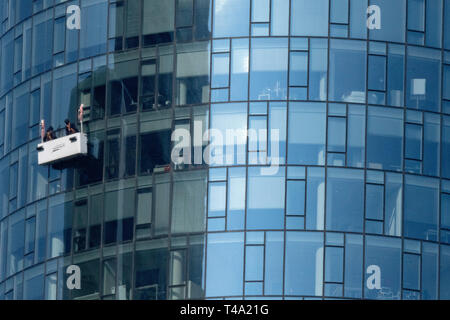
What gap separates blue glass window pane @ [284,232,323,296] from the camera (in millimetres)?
122688

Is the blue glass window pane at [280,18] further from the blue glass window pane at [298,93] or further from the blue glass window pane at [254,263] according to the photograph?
the blue glass window pane at [254,263]

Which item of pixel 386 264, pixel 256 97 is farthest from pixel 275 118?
pixel 386 264

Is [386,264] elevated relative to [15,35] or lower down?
lower down

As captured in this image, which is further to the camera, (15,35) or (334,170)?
(15,35)

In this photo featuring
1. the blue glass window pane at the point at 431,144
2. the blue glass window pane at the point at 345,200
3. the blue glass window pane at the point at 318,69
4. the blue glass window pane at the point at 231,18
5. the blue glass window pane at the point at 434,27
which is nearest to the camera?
the blue glass window pane at the point at 345,200

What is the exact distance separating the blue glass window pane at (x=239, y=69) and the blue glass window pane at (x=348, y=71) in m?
4.28

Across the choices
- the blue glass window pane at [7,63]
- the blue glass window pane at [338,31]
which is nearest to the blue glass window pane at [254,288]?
the blue glass window pane at [338,31]

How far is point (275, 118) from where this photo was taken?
125 metres

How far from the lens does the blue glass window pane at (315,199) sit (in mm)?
123625

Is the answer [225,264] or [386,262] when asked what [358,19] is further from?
[225,264]

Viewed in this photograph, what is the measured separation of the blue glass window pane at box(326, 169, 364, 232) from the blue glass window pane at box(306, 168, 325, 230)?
31 centimetres

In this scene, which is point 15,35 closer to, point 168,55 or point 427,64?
point 168,55

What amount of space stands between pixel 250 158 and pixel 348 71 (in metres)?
6.77

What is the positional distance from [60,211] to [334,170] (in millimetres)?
14518
